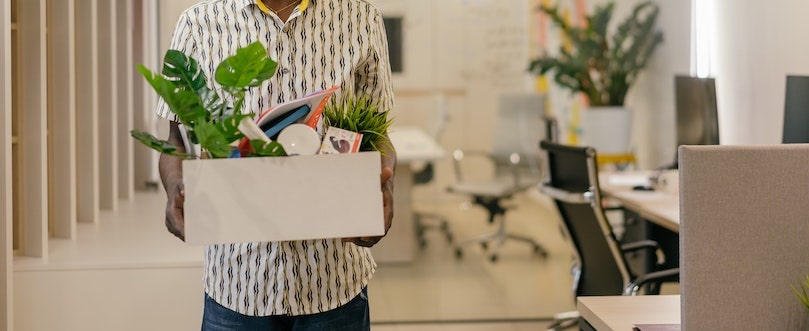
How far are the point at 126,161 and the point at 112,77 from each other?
606 mm

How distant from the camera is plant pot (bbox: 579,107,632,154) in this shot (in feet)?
20.1

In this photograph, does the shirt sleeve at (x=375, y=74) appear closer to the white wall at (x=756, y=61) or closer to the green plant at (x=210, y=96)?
the green plant at (x=210, y=96)

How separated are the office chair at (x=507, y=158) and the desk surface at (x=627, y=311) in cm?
379

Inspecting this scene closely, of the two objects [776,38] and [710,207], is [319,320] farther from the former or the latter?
[776,38]

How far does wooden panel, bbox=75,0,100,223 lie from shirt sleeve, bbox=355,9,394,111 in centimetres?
220

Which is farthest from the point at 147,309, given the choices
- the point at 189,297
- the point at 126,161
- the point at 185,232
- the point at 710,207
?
the point at 126,161

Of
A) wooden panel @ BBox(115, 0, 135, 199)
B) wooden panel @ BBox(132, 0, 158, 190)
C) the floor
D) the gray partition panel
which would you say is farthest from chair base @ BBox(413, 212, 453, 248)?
the gray partition panel

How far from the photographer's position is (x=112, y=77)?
426cm

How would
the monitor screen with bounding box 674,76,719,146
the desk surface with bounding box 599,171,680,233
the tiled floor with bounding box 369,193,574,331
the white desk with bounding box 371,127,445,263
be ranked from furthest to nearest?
the white desk with bounding box 371,127,445,263 → the tiled floor with bounding box 369,193,574,331 → the monitor screen with bounding box 674,76,719,146 → the desk surface with bounding box 599,171,680,233

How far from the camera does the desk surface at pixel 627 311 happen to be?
199 centimetres

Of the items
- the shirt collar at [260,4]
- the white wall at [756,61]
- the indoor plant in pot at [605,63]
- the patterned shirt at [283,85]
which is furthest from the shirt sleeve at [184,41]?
the indoor plant in pot at [605,63]

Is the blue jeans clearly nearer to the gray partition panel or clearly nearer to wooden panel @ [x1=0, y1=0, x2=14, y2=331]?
the gray partition panel

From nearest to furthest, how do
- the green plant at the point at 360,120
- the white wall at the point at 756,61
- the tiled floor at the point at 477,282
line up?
1. the green plant at the point at 360,120
2. the white wall at the point at 756,61
3. the tiled floor at the point at 477,282

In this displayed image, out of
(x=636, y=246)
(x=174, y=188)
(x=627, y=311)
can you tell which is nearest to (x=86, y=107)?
(x=636, y=246)
